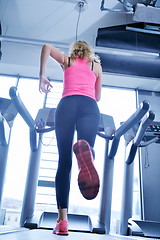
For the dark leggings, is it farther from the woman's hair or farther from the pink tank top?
the woman's hair

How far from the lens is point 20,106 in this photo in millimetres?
1954

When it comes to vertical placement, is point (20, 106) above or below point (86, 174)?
above

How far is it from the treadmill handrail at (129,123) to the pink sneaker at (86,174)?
0.62 metres

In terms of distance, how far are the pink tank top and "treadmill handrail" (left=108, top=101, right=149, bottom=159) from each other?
377mm

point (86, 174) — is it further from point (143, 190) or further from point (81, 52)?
point (143, 190)

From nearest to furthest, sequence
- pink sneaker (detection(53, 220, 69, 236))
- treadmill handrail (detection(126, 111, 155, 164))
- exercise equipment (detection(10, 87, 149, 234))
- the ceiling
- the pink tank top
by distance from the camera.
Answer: pink sneaker (detection(53, 220, 69, 236))
the pink tank top
treadmill handrail (detection(126, 111, 155, 164))
exercise equipment (detection(10, 87, 149, 234))
the ceiling

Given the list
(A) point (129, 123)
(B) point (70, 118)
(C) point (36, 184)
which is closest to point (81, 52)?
(B) point (70, 118)

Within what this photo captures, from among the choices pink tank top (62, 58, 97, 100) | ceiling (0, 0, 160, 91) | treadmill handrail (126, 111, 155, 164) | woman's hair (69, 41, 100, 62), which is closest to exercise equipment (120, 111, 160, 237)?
treadmill handrail (126, 111, 155, 164)

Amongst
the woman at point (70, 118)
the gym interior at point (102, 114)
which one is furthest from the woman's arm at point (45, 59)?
the gym interior at point (102, 114)

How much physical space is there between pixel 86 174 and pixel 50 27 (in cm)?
393

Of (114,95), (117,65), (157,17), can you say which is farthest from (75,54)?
(114,95)

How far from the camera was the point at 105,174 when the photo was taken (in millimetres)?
2541

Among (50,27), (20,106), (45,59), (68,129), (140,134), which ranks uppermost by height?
(50,27)

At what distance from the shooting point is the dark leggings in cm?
160
